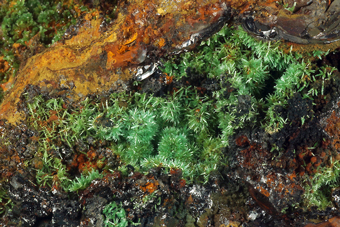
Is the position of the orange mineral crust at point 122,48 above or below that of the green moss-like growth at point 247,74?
above

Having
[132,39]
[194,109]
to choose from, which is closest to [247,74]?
[194,109]

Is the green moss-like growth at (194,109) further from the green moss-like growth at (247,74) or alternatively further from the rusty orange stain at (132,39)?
the rusty orange stain at (132,39)

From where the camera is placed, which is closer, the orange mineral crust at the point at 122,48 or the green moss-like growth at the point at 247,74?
the green moss-like growth at the point at 247,74

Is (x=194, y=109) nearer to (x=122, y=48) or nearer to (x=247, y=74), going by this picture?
(x=247, y=74)

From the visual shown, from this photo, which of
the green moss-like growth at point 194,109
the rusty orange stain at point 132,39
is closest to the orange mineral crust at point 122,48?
the rusty orange stain at point 132,39

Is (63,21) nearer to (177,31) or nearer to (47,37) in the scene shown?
(47,37)

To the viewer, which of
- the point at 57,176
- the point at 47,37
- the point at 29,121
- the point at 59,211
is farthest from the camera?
the point at 47,37

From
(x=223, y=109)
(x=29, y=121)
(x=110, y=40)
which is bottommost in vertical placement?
(x=223, y=109)

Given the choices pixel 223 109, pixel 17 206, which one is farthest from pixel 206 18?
pixel 17 206
